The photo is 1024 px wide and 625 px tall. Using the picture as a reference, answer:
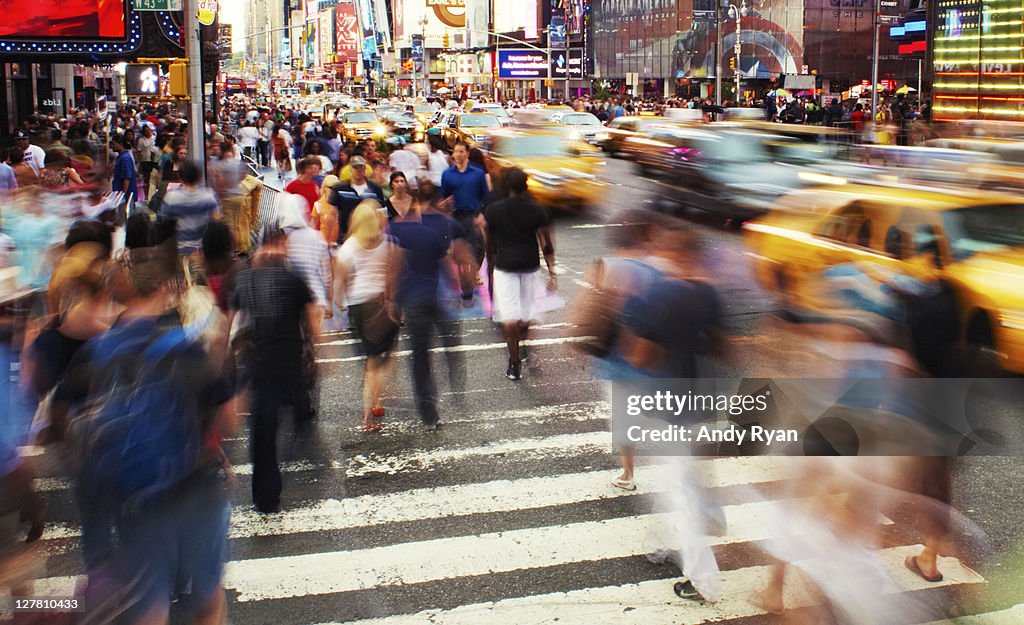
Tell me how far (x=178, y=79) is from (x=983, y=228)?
1204 cm

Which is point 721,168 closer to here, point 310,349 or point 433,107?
point 310,349

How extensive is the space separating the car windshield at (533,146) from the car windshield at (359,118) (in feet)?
56.8

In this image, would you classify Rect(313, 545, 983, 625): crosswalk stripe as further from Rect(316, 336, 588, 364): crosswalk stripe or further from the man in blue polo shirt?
the man in blue polo shirt

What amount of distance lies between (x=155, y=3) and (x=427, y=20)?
450 ft

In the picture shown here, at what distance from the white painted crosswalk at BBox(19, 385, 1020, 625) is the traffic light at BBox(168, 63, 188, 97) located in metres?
10.1

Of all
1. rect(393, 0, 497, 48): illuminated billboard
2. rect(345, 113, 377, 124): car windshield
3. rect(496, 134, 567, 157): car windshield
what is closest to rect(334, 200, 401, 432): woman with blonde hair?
rect(496, 134, 567, 157): car windshield

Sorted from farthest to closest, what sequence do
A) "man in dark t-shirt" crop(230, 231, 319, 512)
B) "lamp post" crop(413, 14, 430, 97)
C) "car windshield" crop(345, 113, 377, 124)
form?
"lamp post" crop(413, 14, 430, 97) → "car windshield" crop(345, 113, 377, 124) → "man in dark t-shirt" crop(230, 231, 319, 512)

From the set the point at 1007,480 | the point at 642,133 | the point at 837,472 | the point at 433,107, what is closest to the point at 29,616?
the point at 837,472

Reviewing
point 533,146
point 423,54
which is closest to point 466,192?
point 533,146

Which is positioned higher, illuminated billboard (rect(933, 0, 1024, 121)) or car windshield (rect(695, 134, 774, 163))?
illuminated billboard (rect(933, 0, 1024, 121))

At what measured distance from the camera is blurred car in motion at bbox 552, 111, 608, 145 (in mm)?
37188

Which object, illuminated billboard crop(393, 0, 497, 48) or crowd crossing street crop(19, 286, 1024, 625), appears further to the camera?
illuminated billboard crop(393, 0, 497, 48)

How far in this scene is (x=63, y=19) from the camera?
2427 cm

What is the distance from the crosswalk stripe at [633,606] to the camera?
5.23 meters
